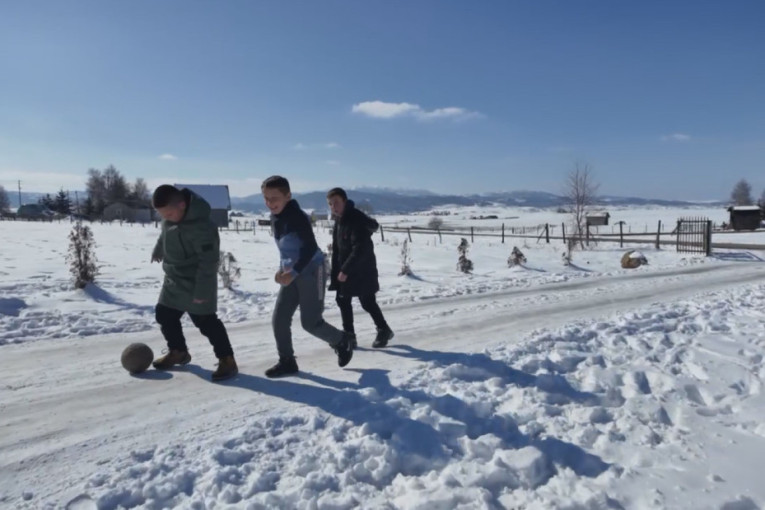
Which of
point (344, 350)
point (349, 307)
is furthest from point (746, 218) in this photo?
point (344, 350)

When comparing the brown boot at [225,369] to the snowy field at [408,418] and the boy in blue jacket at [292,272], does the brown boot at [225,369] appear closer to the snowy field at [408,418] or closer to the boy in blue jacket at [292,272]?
the snowy field at [408,418]

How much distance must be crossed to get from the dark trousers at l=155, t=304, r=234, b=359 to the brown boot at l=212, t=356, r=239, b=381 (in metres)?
0.05

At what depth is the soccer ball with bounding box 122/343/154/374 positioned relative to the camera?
4816 millimetres

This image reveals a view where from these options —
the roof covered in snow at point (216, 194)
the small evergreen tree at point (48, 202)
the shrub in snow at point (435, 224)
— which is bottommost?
the shrub in snow at point (435, 224)

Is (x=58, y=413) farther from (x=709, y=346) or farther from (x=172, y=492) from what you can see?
(x=709, y=346)

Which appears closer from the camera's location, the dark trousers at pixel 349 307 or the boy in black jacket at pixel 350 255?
the boy in black jacket at pixel 350 255

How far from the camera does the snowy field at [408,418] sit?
9.34ft

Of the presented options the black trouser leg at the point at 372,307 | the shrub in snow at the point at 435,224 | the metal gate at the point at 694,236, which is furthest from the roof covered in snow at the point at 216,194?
the black trouser leg at the point at 372,307

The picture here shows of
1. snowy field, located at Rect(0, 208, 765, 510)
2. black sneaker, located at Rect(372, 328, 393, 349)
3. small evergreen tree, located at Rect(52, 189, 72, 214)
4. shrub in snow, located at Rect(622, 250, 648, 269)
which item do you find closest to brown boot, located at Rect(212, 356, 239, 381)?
snowy field, located at Rect(0, 208, 765, 510)

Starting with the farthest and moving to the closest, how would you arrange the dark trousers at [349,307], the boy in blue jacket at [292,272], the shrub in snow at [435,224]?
the shrub in snow at [435,224] < the dark trousers at [349,307] < the boy in blue jacket at [292,272]

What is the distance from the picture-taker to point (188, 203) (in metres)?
4.37

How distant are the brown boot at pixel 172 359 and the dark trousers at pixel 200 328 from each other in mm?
58

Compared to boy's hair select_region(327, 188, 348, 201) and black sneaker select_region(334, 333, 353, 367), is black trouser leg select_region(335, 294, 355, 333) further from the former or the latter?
boy's hair select_region(327, 188, 348, 201)

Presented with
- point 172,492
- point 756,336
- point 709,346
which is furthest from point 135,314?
point 756,336
